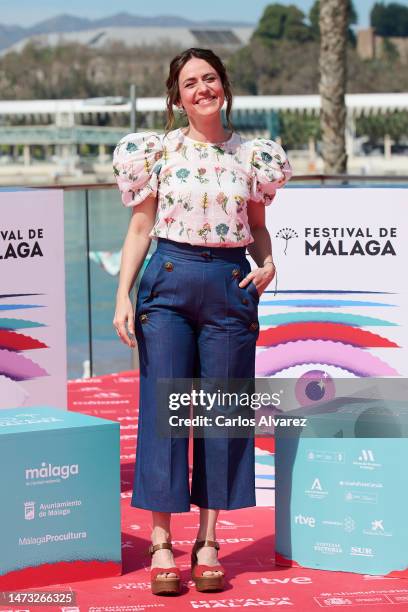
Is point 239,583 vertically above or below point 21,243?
below

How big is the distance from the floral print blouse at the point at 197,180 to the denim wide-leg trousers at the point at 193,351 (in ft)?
0.15

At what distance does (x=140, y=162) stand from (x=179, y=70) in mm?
253

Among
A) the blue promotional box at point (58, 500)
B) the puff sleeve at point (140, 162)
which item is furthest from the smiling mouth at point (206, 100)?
the blue promotional box at point (58, 500)

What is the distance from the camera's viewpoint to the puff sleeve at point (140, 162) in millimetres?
3160

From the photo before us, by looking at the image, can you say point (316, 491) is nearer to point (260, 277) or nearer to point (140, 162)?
point (260, 277)

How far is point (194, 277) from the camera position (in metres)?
3.11

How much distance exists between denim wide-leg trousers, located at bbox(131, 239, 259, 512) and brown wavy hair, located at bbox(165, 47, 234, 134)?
1.10 feet

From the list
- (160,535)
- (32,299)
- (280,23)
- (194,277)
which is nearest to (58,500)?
(160,535)

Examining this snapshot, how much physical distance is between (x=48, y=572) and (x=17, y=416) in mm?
433

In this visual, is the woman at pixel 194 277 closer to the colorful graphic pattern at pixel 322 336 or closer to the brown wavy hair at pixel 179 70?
the brown wavy hair at pixel 179 70

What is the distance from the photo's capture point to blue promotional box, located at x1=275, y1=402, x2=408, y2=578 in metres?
3.33

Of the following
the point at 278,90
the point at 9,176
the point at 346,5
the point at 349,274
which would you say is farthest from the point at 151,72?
the point at 349,274

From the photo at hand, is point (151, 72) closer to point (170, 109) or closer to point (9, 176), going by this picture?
point (9, 176)

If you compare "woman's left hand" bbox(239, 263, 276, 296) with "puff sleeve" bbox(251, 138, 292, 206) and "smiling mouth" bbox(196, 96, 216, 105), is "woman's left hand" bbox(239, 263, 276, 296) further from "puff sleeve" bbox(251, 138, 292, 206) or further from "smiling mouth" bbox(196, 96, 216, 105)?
"smiling mouth" bbox(196, 96, 216, 105)
